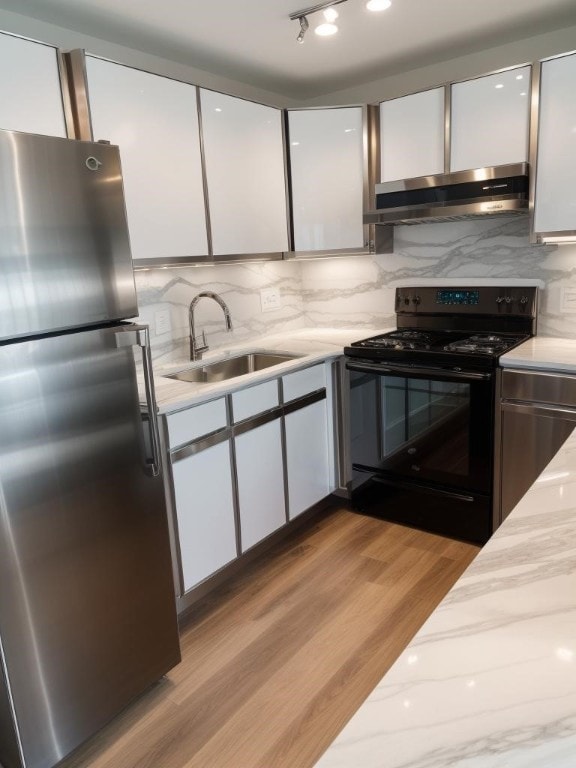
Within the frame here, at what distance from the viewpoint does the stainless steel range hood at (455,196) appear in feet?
8.59

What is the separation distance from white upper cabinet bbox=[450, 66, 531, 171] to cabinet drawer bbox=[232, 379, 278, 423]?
4.81 ft

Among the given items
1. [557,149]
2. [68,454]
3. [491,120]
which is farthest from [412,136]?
[68,454]

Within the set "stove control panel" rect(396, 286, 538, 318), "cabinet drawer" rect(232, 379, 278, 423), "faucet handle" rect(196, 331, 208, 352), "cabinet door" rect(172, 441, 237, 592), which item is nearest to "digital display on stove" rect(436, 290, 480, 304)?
"stove control panel" rect(396, 286, 538, 318)

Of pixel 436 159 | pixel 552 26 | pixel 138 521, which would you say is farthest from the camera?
pixel 436 159

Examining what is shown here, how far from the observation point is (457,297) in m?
3.17

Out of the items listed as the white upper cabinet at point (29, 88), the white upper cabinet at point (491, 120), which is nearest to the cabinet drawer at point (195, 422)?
the white upper cabinet at point (29, 88)

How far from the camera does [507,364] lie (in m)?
2.50

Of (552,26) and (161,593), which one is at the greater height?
(552,26)

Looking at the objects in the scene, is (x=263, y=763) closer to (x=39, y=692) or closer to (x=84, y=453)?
(x=39, y=692)

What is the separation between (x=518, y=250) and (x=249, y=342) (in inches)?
62.0

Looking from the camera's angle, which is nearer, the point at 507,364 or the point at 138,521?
the point at 138,521

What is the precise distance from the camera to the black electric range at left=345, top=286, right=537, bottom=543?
2639mm

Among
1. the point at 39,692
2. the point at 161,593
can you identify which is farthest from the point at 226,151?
the point at 39,692

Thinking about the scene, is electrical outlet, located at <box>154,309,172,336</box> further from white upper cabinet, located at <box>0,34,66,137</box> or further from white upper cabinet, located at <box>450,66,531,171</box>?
white upper cabinet, located at <box>450,66,531,171</box>
